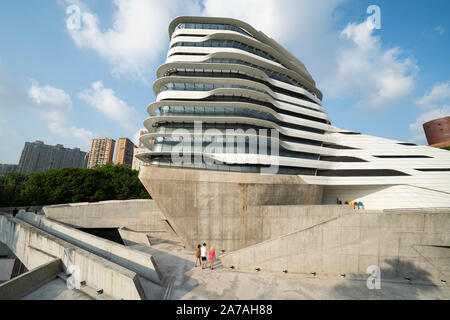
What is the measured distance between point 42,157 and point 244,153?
173885mm

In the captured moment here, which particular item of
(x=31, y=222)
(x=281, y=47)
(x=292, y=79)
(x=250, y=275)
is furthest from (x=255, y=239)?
(x=281, y=47)

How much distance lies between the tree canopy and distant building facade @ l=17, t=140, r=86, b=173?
12406 cm

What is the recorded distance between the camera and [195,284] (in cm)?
984

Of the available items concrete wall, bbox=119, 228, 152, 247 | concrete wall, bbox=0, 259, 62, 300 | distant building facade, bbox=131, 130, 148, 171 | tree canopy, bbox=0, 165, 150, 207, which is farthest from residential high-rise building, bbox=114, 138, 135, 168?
concrete wall, bbox=0, 259, 62, 300

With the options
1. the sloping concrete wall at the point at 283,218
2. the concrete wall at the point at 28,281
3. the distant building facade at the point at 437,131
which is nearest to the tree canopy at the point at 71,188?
the concrete wall at the point at 28,281

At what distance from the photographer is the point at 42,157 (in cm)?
13138

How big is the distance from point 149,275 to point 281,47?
118ft

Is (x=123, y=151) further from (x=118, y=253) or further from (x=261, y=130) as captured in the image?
(x=118, y=253)

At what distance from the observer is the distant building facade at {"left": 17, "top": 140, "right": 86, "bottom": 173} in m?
126

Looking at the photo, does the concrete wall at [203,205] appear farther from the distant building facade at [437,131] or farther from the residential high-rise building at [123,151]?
the residential high-rise building at [123,151]

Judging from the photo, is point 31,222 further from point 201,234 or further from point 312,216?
point 312,216

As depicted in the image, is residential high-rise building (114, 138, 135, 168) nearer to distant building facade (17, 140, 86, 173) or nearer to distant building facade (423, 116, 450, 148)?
distant building facade (17, 140, 86, 173)

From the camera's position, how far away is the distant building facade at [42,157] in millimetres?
126438
